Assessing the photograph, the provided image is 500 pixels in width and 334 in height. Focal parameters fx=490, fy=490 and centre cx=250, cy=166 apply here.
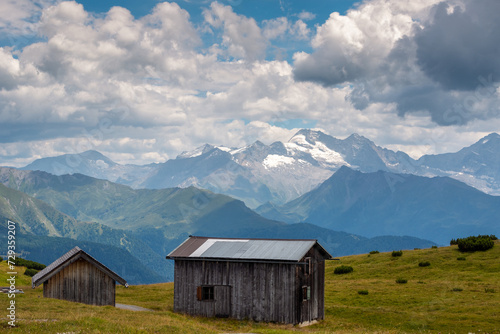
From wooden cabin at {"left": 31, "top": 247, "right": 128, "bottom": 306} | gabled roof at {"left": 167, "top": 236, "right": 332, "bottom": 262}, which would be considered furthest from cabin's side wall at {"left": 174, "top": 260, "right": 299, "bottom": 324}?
wooden cabin at {"left": 31, "top": 247, "right": 128, "bottom": 306}

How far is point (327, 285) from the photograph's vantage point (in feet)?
211

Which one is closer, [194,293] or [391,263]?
[194,293]

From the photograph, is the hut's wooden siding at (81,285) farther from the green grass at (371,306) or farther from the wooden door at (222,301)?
the wooden door at (222,301)

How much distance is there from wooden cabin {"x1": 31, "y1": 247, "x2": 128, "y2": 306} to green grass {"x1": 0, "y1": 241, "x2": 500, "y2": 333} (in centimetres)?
192

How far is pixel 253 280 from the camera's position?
44.1 metres

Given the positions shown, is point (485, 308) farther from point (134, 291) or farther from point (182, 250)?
point (134, 291)

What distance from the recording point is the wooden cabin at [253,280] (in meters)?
43.0

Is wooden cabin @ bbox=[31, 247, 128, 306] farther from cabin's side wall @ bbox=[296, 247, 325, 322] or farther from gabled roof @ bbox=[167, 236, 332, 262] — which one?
cabin's side wall @ bbox=[296, 247, 325, 322]

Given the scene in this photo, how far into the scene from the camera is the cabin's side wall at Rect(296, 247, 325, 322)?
43438 millimetres

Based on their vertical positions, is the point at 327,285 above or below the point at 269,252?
below

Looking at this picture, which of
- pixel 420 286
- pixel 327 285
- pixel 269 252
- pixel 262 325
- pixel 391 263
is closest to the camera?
pixel 262 325

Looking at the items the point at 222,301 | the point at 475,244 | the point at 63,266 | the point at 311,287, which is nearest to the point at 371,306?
the point at 311,287

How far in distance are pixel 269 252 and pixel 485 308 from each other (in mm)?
19979

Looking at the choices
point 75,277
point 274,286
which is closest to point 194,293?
point 274,286
